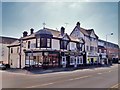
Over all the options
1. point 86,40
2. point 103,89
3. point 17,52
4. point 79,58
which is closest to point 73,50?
point 79,58

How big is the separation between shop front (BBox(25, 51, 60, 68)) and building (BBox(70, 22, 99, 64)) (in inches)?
612

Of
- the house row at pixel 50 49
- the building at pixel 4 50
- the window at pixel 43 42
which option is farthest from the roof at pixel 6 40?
the window at pixel 43 42

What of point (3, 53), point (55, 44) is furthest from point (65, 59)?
point (3, 53)

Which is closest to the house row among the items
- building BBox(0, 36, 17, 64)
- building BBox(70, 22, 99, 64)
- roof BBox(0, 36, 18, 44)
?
building BBox(70, 22, 99, 64)

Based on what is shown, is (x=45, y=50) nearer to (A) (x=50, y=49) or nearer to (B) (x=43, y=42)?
(A) (x=50, y=49)

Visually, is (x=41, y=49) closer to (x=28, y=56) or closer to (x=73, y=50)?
(x=28, y=56)

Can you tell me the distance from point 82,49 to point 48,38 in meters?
17.1

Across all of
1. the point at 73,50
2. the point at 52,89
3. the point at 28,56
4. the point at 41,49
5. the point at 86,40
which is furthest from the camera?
the point at 86,40

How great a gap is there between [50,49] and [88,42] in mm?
21438

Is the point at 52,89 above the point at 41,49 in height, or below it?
below

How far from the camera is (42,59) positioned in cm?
3953

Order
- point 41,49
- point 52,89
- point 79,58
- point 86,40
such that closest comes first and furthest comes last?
1. point 52,89
2. point 41,49
3. point 79,58
4. point 86,40

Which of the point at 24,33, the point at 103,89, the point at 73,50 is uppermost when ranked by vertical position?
the point at 24,33

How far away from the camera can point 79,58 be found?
5272 centimetres
